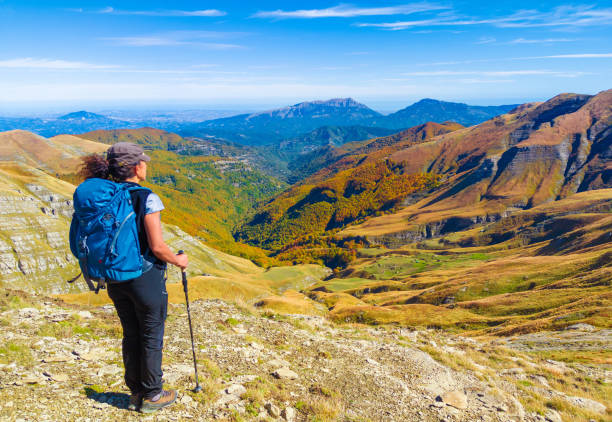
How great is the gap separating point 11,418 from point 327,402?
717 cm

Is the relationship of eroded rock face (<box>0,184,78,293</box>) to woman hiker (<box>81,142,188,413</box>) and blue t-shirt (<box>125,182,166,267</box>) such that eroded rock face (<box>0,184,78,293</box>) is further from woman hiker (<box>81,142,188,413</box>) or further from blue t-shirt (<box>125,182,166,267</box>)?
blue t-shirt (<box>125,182,166,267</box>)

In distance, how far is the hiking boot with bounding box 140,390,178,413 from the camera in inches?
288

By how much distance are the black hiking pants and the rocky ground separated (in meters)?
0.92

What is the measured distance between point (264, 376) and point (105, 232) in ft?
24.3

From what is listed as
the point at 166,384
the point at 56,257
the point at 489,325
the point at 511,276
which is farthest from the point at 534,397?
the point at 56,257

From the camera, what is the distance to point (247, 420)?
8062 millimetres

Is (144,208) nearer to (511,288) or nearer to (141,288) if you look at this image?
(141,288)

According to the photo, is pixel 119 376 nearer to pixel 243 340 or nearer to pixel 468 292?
pixel 243 340

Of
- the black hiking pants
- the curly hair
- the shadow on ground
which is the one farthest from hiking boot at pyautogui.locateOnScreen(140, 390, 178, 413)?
the curly hair

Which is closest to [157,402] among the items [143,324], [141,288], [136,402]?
[136,402]

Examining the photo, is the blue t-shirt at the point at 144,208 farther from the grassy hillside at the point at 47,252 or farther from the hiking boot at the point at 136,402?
the grassy hillside at the point at 47,252

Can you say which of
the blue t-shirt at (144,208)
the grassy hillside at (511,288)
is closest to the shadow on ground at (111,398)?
the blue t-shirt at (144,208)

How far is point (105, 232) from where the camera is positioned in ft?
19.9

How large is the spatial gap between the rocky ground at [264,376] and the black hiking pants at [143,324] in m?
0.92
